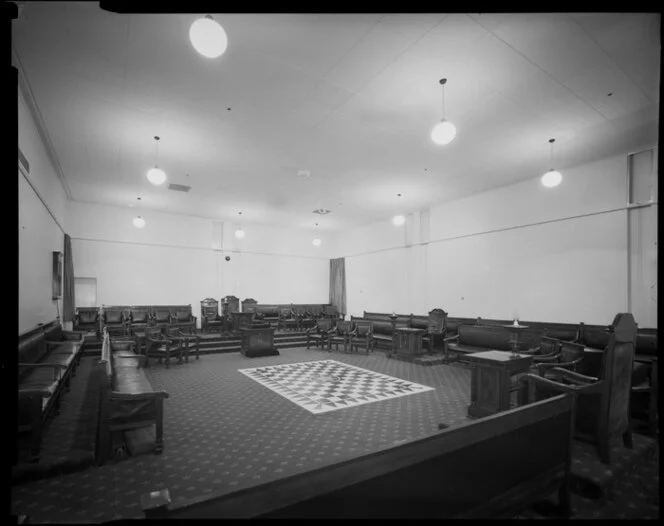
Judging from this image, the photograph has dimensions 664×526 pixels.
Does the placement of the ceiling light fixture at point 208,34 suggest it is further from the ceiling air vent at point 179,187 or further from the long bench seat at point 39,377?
the ceiling air vent at point 179,187

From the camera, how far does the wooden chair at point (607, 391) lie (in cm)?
271

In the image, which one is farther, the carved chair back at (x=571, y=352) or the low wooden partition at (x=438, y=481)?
the carved chair back at (x=571, y=352)

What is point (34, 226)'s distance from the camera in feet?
18.5

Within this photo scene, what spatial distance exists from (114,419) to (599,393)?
435 centimetres

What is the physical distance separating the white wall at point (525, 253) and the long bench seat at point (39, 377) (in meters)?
8.90

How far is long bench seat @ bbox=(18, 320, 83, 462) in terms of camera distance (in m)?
3.00

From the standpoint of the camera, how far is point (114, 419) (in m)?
3.25

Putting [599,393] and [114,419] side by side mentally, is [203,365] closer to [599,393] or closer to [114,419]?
[114,419]

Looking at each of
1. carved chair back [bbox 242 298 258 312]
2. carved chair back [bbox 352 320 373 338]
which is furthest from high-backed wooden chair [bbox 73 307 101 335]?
carved chair back [bbox 352 320 373 338]

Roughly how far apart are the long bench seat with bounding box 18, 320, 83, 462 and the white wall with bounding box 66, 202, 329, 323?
416 cm

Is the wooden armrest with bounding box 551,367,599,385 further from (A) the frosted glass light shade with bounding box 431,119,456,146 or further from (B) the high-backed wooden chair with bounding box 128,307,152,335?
(B) the high-backed wooden chair with bounding box 128,307,152,335

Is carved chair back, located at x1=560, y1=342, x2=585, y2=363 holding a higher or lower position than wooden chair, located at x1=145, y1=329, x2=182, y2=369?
higher

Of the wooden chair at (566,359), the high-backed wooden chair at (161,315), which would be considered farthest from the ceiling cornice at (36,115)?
the wooden chair at (566,359)

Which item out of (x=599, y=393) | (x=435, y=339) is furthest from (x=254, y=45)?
(x=435, y=339)
